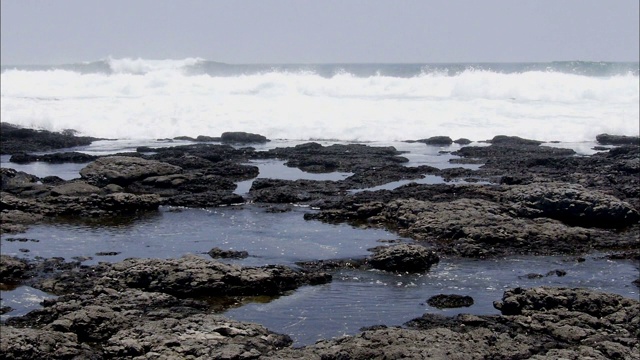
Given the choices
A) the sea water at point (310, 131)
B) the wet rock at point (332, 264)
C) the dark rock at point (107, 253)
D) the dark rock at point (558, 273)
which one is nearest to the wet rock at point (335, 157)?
the sea water at point (310, 131)

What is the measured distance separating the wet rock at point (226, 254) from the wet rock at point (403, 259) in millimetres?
2652

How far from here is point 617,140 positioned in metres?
31.8

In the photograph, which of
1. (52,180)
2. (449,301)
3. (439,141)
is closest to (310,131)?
(439,141)

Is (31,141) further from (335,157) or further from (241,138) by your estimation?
(335,157)

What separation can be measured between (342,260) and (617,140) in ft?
72.9

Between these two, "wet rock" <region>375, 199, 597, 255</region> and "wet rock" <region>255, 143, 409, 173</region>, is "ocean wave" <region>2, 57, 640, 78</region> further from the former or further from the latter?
"wet rock" <region>375, 199, 597, 255</region>

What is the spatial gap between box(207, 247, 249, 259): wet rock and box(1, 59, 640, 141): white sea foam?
2151 centimetres

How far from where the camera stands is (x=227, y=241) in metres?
15.7

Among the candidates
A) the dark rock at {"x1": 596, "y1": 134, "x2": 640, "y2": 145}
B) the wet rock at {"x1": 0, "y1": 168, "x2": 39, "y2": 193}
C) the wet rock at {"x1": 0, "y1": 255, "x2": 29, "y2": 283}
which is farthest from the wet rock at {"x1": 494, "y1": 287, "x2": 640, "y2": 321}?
the dark rock at {"x1": 596, "y1": 134, "x2": 640, "y2": 145}

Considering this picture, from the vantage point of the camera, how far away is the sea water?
39.0 ft

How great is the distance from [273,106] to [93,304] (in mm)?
36501

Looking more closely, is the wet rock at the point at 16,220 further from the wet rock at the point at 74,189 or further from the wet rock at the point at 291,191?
the wet rock at the point at 291,191

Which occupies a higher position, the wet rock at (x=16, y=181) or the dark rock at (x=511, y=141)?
the wet rock at (x=16, y=181)

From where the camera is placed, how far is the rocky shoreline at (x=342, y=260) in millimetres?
9047
